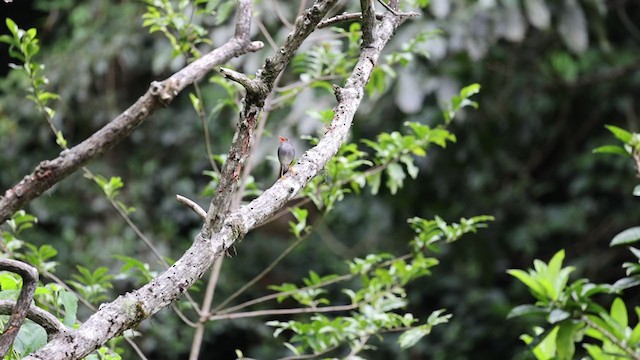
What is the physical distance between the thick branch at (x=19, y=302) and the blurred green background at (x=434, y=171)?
2908mm

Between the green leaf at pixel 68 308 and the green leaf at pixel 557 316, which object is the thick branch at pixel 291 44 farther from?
the green leaf at pixel 557 316

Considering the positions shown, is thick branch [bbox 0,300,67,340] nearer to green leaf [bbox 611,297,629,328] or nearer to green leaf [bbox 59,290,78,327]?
green leaf [bbox 59,290,78,327]

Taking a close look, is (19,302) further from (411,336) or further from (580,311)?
(580,311)

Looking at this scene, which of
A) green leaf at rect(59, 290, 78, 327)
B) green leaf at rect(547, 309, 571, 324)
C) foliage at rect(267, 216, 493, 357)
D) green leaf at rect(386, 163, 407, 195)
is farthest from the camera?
green leaf at rect(386, 163, 407, 195)

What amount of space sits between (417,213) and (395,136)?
2974 millimetres

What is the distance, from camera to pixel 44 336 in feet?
3.10

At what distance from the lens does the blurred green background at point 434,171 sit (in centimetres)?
417

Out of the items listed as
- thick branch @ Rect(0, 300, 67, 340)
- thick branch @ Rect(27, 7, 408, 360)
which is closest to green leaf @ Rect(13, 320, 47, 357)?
thick branch @ Rect(0, 300, 67, 340)

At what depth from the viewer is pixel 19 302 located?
0.86 m

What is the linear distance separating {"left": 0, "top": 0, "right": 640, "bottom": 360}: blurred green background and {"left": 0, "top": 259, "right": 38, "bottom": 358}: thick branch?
Result: 2.91 metres

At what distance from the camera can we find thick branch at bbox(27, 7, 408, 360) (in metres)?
0.81

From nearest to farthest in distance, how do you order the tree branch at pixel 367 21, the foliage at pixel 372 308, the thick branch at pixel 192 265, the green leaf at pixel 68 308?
the thick branch at pixel 192 265, the green leaf at pixel 68 308, the tree branch at pixel 367 21, the foliage at pixel 372 308

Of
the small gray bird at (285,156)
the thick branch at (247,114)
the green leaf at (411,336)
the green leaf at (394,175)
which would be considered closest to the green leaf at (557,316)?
the green leaf at (411,336)

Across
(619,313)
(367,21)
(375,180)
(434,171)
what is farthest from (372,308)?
(434,171)
